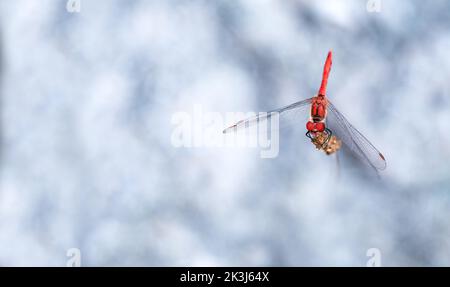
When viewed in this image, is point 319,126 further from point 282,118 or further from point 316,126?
point 282,118

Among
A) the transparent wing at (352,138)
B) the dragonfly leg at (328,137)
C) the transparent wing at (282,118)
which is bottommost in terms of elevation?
the dragonfly leg at (328,137)

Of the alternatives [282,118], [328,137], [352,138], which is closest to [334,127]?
[328,137]

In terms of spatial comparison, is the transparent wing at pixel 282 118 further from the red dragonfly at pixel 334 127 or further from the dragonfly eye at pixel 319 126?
the dragonfly eye at pixel 319 126

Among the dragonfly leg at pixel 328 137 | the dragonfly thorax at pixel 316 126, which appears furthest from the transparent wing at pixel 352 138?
the dragonfly thorax at pixel 316 126
